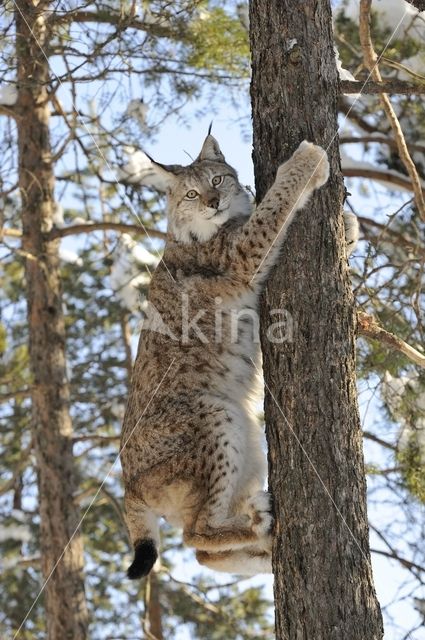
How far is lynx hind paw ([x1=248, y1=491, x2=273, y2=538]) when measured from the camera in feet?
13.4

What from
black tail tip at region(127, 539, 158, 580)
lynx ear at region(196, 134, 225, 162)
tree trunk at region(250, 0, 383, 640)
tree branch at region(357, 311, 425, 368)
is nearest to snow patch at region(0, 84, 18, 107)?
lynx ear at region(196, 134, 225, 162)

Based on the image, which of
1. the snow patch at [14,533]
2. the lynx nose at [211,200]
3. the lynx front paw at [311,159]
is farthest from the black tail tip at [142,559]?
the snow patch at [14,533]

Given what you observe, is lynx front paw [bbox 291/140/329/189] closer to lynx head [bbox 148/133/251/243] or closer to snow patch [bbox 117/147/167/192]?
lynx head [bbox 148/133/251/243]

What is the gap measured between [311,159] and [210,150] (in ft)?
5.57

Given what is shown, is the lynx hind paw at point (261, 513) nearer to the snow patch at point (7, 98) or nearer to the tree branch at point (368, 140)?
the tree branch at point (368, 140)

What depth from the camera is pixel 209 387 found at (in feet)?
15.9

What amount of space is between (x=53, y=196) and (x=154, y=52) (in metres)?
1.70

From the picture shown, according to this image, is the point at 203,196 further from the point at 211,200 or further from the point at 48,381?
the point at 48,381

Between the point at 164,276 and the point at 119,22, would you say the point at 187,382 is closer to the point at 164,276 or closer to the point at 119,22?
the point at 164,276

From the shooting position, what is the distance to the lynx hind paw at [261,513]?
407 cm

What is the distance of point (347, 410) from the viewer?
3.88m

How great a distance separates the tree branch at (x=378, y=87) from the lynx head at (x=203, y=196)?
1.07 m

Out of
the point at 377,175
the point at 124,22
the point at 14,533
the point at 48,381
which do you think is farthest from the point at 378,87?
the point at 14,533

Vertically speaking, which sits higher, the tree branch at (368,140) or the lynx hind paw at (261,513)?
the tree branch at (368,140)
